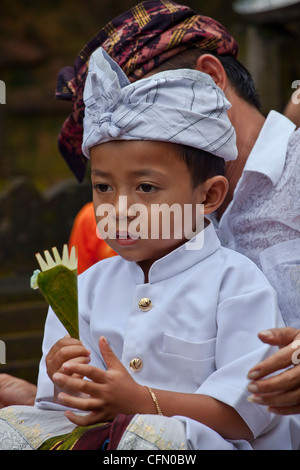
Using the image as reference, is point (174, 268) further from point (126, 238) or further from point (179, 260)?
point (126, 238)

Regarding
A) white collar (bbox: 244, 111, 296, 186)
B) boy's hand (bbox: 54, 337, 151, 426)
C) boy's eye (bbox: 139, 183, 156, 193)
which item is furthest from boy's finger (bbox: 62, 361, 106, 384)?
white collar (bbox: 244, 111, 296, 186)

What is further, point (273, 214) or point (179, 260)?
point (273, 214)

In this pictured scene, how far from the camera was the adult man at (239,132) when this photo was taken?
1967mm

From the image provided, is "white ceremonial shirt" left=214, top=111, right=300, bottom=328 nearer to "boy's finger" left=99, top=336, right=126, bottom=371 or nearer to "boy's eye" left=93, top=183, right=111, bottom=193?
"boy's eye" left=93, top=183, right=111, bottom=193

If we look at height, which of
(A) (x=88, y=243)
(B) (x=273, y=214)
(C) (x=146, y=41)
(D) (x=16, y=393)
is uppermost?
(C) (x=146, y=41)

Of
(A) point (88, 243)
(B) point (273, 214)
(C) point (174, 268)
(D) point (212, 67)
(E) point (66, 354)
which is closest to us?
(E) point (66, 354)

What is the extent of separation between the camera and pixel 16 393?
7.95 ft

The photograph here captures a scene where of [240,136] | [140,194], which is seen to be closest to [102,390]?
[140,194]

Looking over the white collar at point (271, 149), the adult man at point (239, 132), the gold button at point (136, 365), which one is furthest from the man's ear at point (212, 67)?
the gold button at point (136, 365)

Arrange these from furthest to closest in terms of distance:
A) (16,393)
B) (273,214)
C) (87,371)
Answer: (16,393) → (273,214) → (87,371)

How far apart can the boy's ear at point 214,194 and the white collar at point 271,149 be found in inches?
7.7

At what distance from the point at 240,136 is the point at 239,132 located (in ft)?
0.05

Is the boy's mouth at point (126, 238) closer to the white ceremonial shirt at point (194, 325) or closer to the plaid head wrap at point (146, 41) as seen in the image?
the white ceremonial shirt at point (194, 325)

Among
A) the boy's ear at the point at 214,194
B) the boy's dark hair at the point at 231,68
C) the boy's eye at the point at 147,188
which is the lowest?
the boy's ear at the point at 214,194
